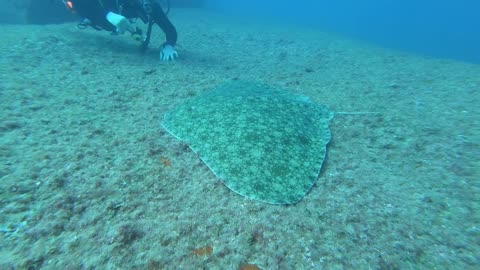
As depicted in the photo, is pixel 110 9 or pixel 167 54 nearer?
pixel 110 9

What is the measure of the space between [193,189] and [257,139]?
110cm

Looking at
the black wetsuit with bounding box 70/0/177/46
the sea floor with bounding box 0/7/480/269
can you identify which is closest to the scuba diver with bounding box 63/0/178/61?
the black wetsuit with bounding box 70/0/177/46

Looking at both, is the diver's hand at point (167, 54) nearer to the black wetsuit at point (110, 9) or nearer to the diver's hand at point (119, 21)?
the black wetsuit at point (110, 9)

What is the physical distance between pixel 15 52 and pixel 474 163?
35.2 feet

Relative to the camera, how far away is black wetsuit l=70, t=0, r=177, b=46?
829cm

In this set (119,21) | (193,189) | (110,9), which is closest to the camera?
(193,189)

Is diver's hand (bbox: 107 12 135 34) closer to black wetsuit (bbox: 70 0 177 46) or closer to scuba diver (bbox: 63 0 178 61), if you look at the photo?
scuba diver (bbox: 63 0 178 61)

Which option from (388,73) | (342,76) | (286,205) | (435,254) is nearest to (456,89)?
(388,73)

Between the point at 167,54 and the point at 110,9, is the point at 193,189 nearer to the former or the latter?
the point at 167,54

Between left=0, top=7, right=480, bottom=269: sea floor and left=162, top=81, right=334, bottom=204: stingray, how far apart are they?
0.25 metres

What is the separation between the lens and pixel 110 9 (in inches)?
348

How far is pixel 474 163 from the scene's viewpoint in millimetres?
3854

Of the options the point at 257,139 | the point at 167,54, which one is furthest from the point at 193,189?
the point at 167,54

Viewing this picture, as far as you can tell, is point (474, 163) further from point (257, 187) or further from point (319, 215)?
point (257, 187)
